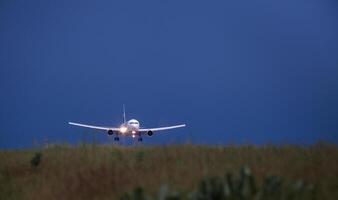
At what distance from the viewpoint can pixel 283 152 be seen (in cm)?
1373

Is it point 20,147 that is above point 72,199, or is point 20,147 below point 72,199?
above

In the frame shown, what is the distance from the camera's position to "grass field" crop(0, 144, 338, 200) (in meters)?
10.2

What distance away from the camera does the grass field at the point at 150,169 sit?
403 inches

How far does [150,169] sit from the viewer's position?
12750mm

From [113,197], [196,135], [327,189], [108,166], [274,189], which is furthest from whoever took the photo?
[196,135]

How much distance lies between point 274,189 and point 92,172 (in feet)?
19.4

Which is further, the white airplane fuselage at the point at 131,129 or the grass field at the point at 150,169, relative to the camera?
the white airplane fuselage at the point at 131,129

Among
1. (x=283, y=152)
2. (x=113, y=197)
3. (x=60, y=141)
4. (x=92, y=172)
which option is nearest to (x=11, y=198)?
(x=92, y=172)

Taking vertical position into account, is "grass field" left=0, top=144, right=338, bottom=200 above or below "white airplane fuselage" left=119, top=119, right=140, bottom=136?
below

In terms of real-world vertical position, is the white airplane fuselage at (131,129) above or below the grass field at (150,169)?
above

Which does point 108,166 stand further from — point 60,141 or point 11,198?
point 60,141

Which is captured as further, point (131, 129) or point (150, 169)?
point (131, 129)

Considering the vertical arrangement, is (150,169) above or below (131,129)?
below

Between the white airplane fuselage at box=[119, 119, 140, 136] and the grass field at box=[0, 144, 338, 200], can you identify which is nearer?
the grass field at box=[0, 144, 338, 200]
